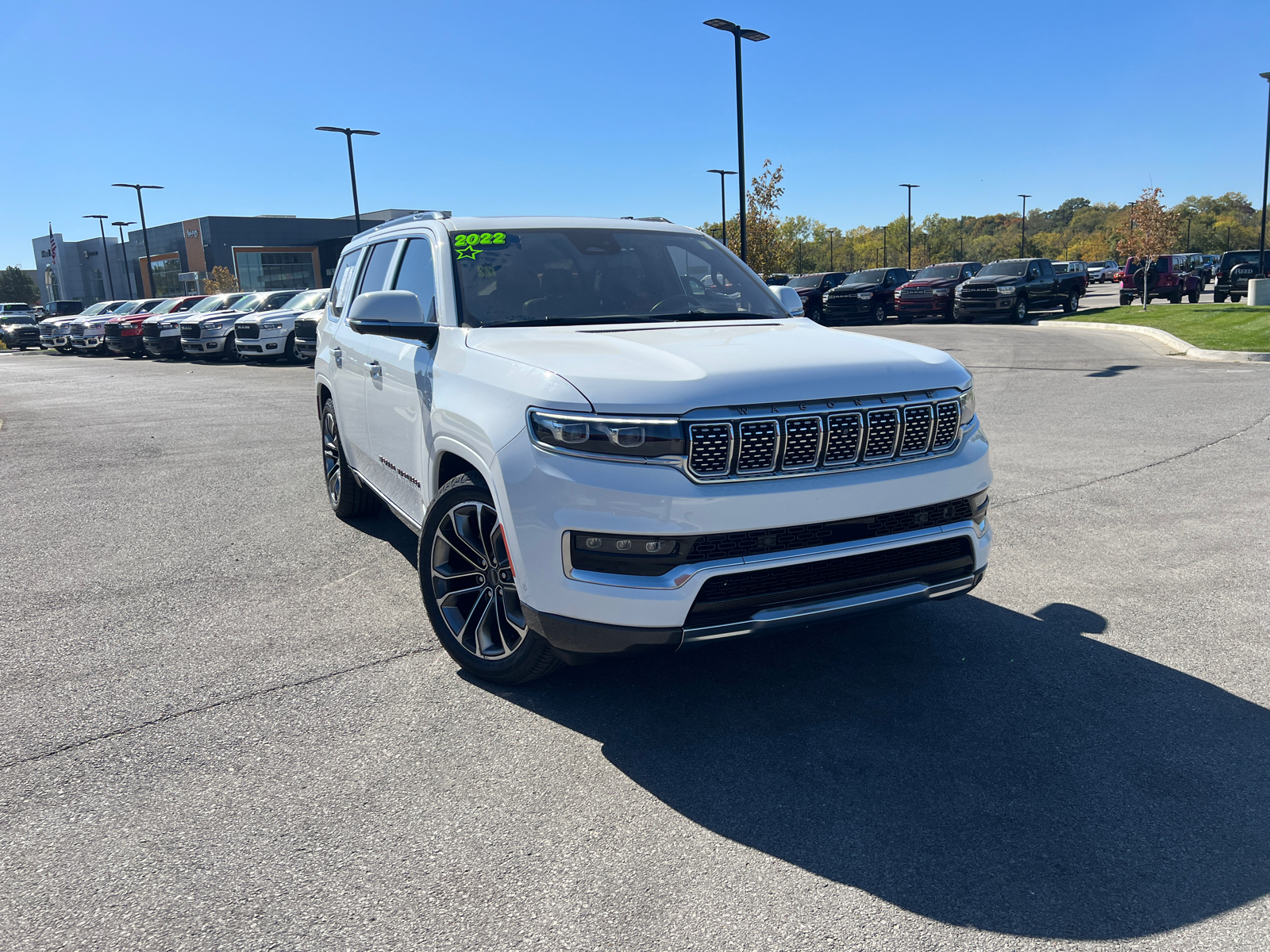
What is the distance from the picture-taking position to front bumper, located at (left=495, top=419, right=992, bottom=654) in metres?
3.11

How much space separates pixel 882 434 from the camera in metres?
3.42

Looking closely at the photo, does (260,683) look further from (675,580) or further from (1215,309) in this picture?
(1215,309)

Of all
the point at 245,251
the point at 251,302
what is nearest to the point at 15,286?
the point at 245,251

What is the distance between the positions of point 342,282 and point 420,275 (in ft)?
6.16

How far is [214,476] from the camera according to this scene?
28.6 feet

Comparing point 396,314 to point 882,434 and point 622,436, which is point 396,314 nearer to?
point 622,436

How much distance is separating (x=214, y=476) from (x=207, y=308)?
76.9ft

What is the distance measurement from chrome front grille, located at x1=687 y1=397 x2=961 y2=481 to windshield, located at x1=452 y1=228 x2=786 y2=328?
1.43 meters

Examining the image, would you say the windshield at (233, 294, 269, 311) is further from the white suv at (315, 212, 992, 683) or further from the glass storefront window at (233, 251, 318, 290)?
the glass storefront window at (233, 251, 318, 290)

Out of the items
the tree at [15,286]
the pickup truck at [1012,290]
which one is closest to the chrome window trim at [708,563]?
the pickup truck at [1012,290]

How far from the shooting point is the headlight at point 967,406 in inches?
146

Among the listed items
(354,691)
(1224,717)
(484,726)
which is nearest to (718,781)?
(484,726)

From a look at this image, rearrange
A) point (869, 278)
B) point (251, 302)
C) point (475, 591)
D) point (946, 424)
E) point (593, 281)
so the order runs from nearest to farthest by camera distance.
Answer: point (946, 424), point (475, 591), point (593, 281), point (251, 302), point (869, 278)

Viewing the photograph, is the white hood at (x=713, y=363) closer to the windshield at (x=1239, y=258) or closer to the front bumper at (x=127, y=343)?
the front bumper at (x=127, y=343)
